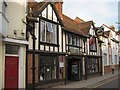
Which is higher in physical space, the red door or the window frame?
the window frame

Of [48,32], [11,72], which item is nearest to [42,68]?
[48,32]

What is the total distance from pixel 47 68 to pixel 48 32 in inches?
116

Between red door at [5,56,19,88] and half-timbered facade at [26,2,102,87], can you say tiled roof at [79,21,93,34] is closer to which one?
half-timbered facade at [26,2,102,87]

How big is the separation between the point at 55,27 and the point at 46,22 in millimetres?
1480

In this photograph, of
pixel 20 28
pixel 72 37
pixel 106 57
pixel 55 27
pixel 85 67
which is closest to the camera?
pixel 20 28

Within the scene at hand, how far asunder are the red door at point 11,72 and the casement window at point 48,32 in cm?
395

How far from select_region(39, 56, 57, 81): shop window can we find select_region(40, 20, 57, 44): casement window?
1.44 metres

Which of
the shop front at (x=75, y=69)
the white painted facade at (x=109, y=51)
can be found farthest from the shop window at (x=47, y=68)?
the white painted facade at (x=109, y=51)

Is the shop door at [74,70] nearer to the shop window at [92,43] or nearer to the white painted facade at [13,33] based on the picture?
the shop window at [92,43]

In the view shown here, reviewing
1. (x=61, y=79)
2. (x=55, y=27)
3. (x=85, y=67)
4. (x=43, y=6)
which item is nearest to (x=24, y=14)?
(x=43, y=6)

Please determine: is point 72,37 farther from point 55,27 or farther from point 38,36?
point 38,36

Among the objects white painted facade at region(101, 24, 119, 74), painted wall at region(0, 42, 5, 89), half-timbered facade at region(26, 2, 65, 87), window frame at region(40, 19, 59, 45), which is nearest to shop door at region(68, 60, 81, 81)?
half-timbered facade at region(26, 2, 65, 87)

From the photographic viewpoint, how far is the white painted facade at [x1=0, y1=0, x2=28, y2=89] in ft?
40.6

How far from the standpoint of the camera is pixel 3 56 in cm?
1264
